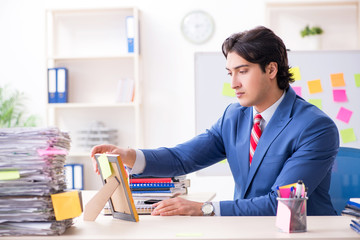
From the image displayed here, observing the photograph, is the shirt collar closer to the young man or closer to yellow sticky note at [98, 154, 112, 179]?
the young man

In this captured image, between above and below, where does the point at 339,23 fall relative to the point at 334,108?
above

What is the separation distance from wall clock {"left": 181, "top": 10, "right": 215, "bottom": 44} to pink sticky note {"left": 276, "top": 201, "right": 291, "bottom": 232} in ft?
11.4

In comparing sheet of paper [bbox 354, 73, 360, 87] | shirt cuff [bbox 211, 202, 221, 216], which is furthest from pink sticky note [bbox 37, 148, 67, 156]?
sheet of paper [bbox 354, 73, 360, 87]

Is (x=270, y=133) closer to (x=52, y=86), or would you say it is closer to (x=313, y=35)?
(x=313, y=35)

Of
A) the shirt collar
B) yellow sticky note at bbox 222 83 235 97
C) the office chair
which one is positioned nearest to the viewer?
the shirt collar

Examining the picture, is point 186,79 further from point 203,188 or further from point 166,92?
point 203,188

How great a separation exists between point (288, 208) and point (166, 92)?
→ 11.5 ft

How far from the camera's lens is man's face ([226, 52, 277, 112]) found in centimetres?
205

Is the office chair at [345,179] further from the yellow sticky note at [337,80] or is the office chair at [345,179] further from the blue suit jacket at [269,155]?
the yellow sticky note at [337,80]

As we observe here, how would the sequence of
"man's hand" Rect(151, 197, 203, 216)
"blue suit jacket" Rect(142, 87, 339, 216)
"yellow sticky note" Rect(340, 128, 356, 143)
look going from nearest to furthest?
"man's hand" Rect(151, 197, 203, 216) < "blue suit jacket" Rect(142, 87, 339, 216) < "yellow sticky note" Rect(340, 128, 356, 143)

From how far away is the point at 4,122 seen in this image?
474 centimetres

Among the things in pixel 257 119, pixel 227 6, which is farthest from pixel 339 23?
pixel 257 119

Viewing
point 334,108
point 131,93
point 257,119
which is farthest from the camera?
point 131,93

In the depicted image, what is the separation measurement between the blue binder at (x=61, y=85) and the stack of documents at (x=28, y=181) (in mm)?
3284
